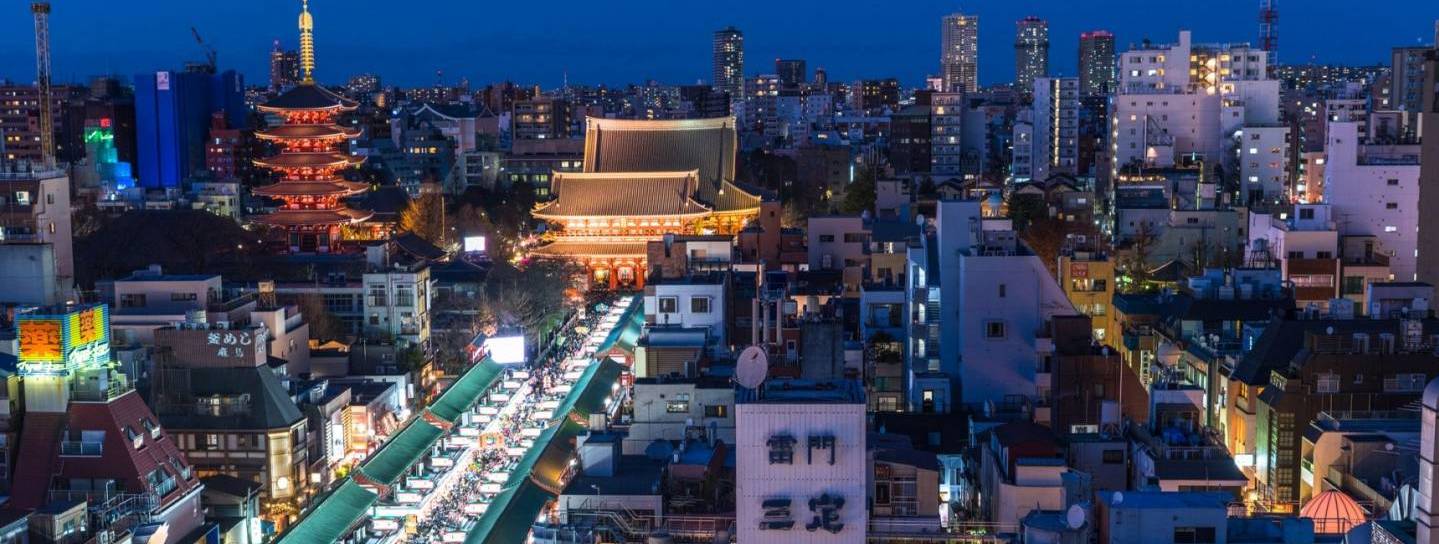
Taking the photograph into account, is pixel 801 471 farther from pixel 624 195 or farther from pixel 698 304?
pixel 624 195

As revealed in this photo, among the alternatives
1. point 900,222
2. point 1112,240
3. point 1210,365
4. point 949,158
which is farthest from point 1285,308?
point 949,158

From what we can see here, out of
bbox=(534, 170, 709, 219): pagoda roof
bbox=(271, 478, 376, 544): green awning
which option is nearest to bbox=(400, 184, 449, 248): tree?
bbox=(534, 170, 709, 219): pagoda roof

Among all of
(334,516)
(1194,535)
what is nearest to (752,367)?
(1194,535)

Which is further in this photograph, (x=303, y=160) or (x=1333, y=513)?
(x=303, y=160)

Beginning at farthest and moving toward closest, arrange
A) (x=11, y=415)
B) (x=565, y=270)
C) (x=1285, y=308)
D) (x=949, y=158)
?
(x=949, y=158)
(x=565, y=270)
(x=1285, y=308)
(x=11, y=415)

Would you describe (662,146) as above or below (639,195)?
above

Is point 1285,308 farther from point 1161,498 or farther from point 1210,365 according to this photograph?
point 1161,498
